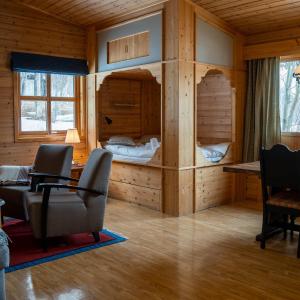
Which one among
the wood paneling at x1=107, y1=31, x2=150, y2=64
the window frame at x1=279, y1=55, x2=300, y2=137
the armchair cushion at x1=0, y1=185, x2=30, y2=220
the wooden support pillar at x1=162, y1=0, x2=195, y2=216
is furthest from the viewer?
the window frame at x1=279, y1=55, x2=300, y2=137

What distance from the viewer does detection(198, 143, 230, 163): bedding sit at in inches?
223

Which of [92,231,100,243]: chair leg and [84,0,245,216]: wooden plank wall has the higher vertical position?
[84,0,245,216]: wooden plank wall

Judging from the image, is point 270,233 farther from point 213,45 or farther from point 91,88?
point 91,88

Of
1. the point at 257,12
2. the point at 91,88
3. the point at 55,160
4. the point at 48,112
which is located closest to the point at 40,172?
the point at 55,160

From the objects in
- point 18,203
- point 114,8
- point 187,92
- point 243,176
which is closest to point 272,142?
point 243,176

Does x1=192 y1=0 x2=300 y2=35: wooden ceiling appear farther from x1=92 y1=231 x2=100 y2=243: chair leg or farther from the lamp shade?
x1=92 y1=231 x2=100 y2=243: chair leg

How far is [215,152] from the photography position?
5.83 metres

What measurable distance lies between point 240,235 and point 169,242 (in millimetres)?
837

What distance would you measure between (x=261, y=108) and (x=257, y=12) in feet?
4.62

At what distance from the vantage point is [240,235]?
14.4 ft

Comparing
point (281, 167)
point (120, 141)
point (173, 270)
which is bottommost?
point (173, 270)

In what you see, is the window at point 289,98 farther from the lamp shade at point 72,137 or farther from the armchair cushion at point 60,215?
the armchair cushion at point 60,215

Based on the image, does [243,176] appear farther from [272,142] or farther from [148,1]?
[148,1]

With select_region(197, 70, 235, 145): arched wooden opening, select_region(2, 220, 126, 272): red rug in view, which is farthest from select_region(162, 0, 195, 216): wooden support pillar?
select_region(2, 220, 126, 272): red rug
